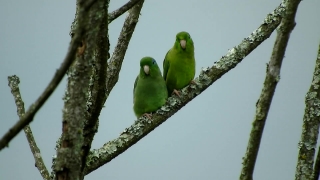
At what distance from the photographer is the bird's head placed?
5.41 m

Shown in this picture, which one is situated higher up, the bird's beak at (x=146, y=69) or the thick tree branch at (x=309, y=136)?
the bird's beak at (x=146, y=69)

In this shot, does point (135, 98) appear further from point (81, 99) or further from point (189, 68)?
point (81, 99)

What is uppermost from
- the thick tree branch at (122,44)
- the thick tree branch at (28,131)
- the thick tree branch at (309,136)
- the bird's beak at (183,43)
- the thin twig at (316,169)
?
the bird's beak at (183,43)

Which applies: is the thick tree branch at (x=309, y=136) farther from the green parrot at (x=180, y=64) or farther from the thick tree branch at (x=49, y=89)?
the green parrot at (x=180, y=64)

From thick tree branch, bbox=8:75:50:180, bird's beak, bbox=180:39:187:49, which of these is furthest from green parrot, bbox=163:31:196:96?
thick tree branch, bbox=8:75:50:180

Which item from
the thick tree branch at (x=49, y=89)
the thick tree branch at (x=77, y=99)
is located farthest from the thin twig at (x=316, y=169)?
the thick tree branch at (x=49, y=89)

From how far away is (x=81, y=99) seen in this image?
7.95ft

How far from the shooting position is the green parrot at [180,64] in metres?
5.36

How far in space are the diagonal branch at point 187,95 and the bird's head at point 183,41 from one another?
1106 mm

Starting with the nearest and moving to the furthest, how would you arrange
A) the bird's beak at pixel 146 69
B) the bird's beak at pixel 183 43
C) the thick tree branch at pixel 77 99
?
the thick tree branch at pixel 77 99 < the bird's beak at pixel 146 69 < the bird's beak at pixel 183 43

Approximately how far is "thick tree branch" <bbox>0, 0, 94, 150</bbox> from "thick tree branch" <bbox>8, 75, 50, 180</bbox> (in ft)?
7.60

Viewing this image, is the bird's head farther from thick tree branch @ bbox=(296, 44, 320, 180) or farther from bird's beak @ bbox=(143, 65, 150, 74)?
thick tree branch @ bbox=(296, 44, 320, 180)

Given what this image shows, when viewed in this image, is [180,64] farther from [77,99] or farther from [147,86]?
[77,99]

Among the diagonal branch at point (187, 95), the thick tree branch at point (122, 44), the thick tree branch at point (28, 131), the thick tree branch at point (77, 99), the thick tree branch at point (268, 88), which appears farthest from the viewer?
the thick tree branch at point (122, 44)
